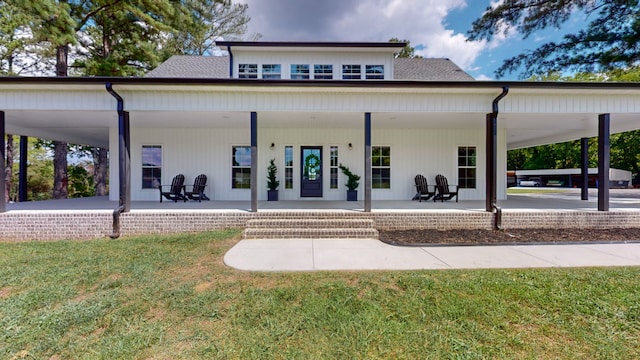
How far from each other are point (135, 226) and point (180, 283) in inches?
145

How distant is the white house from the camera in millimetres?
6273

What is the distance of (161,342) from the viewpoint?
2357mm

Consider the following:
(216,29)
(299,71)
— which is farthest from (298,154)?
(216,29)

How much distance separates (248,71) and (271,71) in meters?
0.86

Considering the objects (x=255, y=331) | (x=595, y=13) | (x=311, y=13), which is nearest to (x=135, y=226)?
(x=255, y=331)

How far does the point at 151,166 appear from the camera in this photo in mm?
9539

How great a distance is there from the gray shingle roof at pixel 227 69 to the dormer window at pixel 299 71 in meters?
2.69

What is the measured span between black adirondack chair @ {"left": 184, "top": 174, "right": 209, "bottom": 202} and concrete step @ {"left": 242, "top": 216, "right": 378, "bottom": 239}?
351 centimetres

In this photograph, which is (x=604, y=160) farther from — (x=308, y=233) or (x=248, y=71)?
(x=248, y=71)

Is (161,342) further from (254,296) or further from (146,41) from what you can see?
(146,41)

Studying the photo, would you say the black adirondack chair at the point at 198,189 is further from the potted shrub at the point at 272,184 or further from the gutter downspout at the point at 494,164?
the gutter downspout at the point at 494,164

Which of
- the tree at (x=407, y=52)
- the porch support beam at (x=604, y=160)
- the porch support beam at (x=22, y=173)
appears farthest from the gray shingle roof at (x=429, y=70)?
the porch support beam at (x=22, y=173)

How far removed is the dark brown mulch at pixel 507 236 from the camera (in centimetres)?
544

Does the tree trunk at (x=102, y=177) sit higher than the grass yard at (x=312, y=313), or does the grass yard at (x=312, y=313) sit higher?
the tree trunk at (x=102, y=177)
